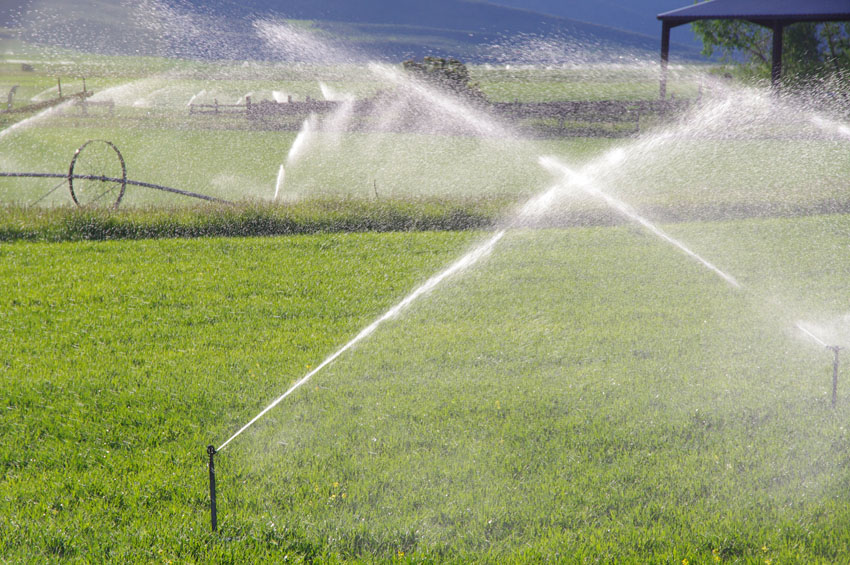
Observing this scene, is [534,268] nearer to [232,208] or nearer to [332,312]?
[332,312]

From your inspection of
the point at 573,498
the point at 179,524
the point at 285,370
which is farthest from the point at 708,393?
the point at 179,524

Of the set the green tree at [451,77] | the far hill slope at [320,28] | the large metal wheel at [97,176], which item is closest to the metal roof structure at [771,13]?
the green tree at [451,77]

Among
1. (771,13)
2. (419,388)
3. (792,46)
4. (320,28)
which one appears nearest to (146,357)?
(419,388)

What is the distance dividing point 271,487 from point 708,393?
3017 millimetres

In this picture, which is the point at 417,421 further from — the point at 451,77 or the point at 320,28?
the point at 320,28

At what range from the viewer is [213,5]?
3595 inches

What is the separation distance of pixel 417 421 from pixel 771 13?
65.4 feet

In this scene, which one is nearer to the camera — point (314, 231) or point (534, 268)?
point (534, 268)

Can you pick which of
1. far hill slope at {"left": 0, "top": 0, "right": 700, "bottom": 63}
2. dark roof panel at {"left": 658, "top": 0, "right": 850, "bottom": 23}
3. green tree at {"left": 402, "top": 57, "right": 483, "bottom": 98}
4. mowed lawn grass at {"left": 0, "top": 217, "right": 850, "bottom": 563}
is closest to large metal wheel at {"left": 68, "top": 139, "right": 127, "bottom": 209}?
mowed lawn grass at {"left": 0, "top": 217, "right": 850, "bottom": 563}

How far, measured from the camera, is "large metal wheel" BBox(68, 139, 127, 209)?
11.9 metres

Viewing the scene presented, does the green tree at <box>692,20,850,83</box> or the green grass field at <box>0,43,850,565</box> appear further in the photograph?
the green tree at <box>692,20,850,83</box>

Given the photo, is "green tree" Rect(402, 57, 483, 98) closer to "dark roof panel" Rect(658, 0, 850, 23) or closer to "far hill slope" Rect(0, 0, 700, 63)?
"dark roof panel" Rect(658, 0, 850, 23)

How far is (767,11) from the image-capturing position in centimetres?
2092

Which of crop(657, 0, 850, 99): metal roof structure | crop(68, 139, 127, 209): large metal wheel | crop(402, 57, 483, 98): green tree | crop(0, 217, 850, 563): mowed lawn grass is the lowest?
crop(0, 217, 850, 563): mowed lawn grass
